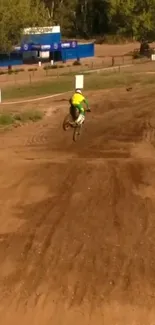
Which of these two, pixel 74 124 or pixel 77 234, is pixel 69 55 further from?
pixel 77 234

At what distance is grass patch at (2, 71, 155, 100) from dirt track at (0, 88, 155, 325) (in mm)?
18657

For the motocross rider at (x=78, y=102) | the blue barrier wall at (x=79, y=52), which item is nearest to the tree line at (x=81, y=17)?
the blue barrier wall at (x=79, y=52)

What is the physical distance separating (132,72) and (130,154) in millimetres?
32996

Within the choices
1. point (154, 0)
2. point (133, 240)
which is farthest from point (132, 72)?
point (133, 240)

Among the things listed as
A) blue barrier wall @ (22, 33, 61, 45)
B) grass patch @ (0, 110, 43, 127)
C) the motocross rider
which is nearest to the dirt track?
the motocross rider

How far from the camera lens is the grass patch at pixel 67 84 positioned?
38625mm

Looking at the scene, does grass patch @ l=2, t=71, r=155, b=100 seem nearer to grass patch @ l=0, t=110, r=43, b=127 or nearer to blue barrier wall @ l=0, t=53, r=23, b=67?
grass patch @ l=0, t=110, r=43, b=127

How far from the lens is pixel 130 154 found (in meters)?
18.3

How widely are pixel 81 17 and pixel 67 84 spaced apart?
212ft

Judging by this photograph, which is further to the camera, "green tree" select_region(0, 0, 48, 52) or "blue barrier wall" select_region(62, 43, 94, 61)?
"blue barrier wall" select_region(62, 43, 94, 61)

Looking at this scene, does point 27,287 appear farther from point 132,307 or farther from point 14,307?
point 132,307

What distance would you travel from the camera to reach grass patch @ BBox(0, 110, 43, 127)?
83.5ft

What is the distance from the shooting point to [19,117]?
26484 mm

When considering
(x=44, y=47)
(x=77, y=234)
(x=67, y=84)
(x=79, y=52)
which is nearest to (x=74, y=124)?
(x=77, y=234)
